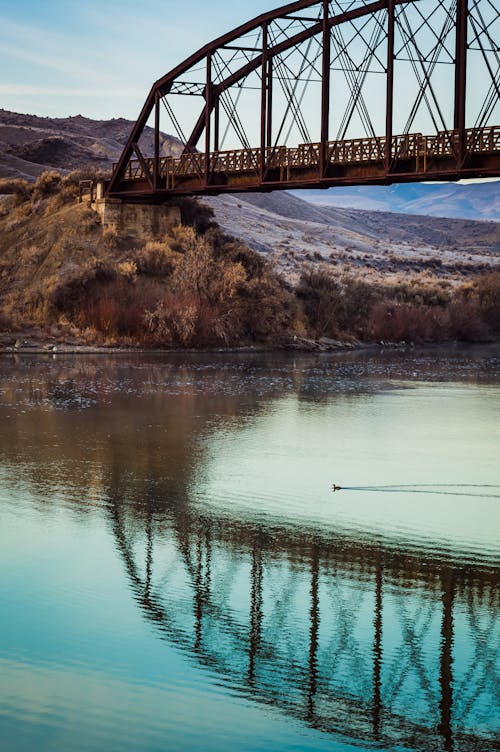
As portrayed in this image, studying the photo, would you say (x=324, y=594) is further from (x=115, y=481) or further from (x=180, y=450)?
(x=180, y=450)

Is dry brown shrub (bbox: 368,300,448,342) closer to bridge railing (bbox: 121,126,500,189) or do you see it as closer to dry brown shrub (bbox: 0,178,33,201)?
bridge railing (bbox: 121,126,500,189)

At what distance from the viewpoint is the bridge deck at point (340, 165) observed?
37719 mm

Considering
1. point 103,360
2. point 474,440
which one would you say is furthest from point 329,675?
point 103,360

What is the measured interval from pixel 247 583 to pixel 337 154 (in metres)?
30.5

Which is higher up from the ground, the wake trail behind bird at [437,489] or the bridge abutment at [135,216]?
the bridge abutment at [135,216]

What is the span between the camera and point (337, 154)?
4209 centimetres

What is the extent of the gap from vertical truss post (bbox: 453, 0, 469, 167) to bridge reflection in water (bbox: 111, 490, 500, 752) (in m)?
24.0

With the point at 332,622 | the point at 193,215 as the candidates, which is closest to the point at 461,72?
the point at 193,215

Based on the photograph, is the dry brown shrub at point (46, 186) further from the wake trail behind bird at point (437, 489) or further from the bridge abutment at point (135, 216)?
the wake trail behind bird at point (437, 489)

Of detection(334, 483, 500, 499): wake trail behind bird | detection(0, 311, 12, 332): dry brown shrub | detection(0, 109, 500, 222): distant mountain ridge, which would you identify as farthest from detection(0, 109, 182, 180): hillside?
detection(334, 483, 500, 499): wake trail behind bird

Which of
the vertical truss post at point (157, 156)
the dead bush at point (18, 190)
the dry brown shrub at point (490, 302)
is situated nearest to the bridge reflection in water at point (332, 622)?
the vertical truss post at point (157, 156)

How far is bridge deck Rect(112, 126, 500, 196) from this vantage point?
37719 millimetres

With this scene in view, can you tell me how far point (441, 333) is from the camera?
60.9 meters

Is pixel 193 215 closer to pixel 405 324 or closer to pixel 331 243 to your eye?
pixel 405 324
